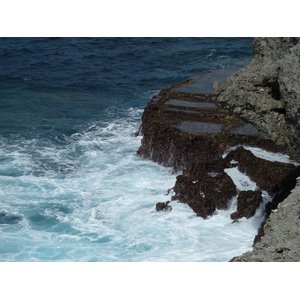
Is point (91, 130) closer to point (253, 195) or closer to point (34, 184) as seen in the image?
point (34, 184)

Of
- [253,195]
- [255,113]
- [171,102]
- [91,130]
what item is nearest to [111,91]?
[91,130]

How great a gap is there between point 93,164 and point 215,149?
209 inches

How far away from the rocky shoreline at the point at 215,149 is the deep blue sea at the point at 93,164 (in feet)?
1.74

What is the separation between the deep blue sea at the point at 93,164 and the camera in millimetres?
15289

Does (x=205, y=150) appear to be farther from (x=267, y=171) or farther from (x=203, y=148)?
(x=267, y=171)

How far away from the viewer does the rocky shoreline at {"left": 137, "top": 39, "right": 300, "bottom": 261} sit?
11548mm

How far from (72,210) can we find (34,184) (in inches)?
113

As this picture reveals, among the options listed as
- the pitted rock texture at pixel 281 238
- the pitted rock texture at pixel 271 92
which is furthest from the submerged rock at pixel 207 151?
the pitted rock texture at pixel 281 238

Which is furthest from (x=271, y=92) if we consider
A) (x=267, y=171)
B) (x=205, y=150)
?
(x=205, y=150)

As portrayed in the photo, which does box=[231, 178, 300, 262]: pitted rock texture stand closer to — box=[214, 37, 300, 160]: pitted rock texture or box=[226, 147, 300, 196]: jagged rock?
box=[214, 37, 300, 160]: pitted rock texture

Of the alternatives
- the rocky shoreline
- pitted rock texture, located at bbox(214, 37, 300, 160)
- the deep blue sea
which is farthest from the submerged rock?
the deep blue sea

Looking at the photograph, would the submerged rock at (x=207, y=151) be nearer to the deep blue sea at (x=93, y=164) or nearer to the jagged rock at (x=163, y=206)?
the jagged rock at (x=163, y=206)

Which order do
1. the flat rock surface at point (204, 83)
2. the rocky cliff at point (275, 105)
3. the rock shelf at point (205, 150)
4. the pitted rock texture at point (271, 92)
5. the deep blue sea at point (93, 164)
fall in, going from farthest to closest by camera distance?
the flat rock surface at point (204, 83)
the rock shelf at point (205, 150)
the deep blue sea at point (93, 164)
the pitted rock texture at point (271, 92)
the rocky cliff at point (275, 105)

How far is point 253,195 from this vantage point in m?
16.0
